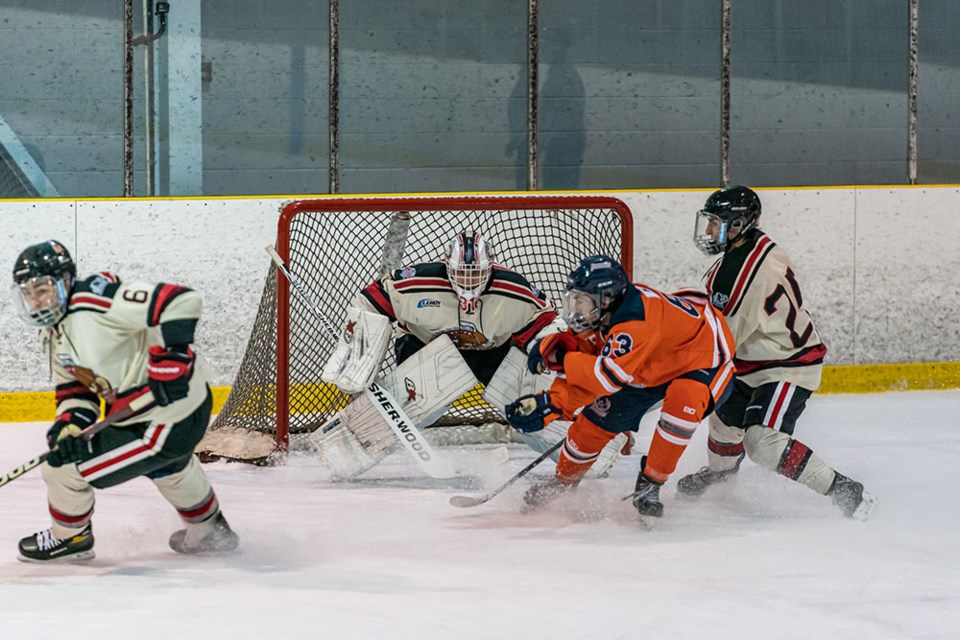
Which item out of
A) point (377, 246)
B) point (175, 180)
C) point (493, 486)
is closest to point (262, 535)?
point (493, 486)

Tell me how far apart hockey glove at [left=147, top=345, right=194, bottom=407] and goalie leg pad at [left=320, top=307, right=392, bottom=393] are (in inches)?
56.2

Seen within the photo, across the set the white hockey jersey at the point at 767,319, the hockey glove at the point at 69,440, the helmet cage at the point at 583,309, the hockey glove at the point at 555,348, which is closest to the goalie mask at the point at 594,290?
the helmet cage at the point at 583,309

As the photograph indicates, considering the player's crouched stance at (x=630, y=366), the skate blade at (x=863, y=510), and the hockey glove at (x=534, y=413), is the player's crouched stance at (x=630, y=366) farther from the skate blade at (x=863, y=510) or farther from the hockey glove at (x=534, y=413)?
the skate blade at (x=863, y=510)

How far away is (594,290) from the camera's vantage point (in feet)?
11.7

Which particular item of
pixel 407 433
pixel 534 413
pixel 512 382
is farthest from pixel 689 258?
pixel 534 413

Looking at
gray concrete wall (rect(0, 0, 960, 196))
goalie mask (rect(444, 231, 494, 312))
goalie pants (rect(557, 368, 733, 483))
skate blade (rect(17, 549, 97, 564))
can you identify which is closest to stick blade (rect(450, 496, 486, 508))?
goalie pants (rect(557, 368, 733, 483))

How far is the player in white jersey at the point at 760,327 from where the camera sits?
392 cm

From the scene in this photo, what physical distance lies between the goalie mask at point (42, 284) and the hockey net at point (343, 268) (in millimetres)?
1815

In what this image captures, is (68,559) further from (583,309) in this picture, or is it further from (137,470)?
(583,309)

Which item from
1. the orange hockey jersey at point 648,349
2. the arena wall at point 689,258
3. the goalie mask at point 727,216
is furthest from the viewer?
the arena wall at point 689,258

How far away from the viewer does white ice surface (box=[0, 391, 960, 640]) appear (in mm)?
2740

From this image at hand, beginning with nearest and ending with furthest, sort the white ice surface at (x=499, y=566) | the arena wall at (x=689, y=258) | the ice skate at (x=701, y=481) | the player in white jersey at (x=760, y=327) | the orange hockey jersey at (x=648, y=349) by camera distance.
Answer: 1. the white ice surface at (x=499, y=566)
2. the orange hockey jersey at (x=648, y=349)
3. the player in white jersey at (x=760, y=327)
4. the ice skate at (x=701, y=481)
5. the arena wall at (x=689, y=258)

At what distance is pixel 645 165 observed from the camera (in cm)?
649

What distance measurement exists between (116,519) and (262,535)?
1.55 ft
